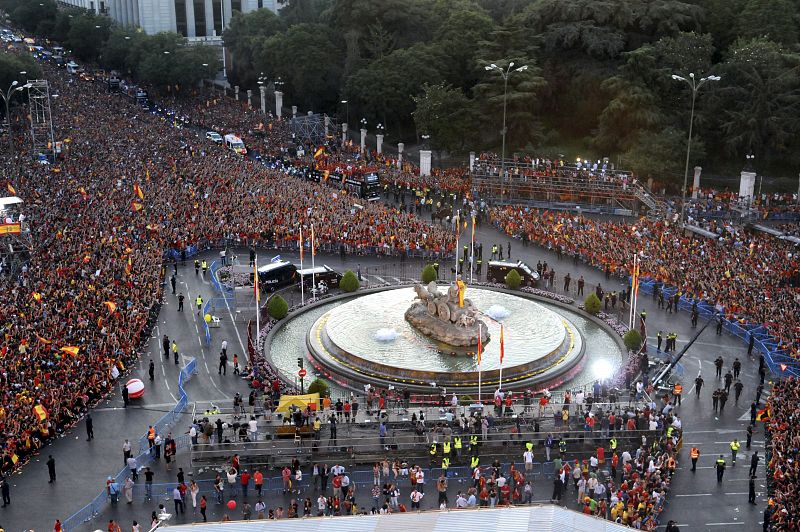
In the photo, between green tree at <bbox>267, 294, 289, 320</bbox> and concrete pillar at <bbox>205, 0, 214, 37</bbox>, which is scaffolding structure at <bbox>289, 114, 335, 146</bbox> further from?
concrete pillar at <bbox>205, 0, 214, 37</bbox>

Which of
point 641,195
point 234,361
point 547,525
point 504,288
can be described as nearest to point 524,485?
point 547,525

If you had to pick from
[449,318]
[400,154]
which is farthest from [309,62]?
[449,318]

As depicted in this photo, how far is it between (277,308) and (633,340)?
15392mm

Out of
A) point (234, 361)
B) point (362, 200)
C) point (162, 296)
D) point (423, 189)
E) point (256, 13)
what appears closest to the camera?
Answer: point (234, 361)

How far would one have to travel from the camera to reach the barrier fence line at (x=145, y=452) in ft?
90.1

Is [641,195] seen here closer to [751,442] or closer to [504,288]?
[504,288]

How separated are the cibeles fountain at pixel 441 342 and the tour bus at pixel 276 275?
400 centimetres

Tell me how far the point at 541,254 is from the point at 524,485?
25776 mm

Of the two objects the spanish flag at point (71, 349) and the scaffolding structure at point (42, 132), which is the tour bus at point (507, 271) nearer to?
the spanish flag at point (71, 349)

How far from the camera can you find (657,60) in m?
71.9

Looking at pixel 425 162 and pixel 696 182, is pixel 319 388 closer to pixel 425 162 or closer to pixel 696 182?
pixel 696 182

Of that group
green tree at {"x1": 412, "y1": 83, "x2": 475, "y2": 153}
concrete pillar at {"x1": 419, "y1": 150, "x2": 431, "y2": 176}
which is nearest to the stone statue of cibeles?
concrete pillar at {"x1": 419, "y1": 150, "x2": 431, "y2": 176}

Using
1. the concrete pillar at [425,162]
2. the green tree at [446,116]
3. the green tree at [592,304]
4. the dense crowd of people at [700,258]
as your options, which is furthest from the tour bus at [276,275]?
the green tree at [446,116]

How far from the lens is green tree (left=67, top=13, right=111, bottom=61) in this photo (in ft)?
398
